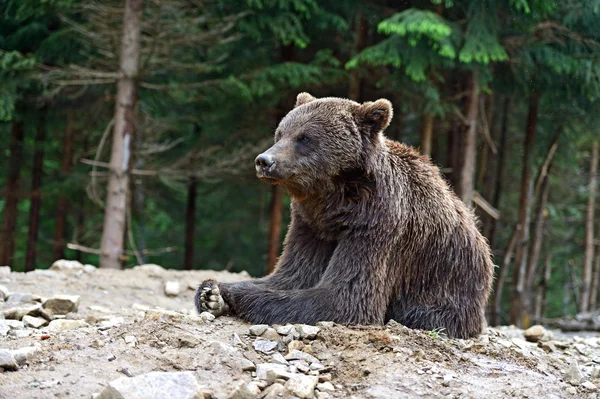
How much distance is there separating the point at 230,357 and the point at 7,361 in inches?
53.2

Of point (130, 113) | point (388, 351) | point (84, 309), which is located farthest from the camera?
point (130, 113)

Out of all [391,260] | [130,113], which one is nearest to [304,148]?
[391,260]

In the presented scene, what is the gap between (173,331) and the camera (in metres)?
4.82

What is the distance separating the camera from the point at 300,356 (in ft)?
15.1

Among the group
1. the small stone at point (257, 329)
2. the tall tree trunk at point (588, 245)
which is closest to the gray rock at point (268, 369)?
the small stone at point (257, 329)

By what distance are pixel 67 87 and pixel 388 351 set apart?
1089cm

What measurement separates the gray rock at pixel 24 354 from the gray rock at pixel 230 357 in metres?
1.13

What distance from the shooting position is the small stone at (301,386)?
3949mm

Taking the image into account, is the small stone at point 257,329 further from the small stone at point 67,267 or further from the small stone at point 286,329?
the small stone at point 67,267

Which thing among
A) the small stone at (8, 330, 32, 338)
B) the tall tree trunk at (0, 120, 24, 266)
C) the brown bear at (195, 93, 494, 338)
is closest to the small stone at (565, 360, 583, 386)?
the brown bear at (195, 93, 494, 338)

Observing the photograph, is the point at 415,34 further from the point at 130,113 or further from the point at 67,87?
the point at 67,87

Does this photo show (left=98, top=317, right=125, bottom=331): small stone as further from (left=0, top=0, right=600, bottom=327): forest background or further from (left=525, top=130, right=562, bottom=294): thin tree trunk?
(left=525, top=130, right=562, bottom=294): thin tree trunk

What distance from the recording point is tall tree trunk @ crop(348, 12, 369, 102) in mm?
12992

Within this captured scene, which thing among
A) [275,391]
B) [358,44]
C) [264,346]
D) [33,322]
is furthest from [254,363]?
[358,44]
